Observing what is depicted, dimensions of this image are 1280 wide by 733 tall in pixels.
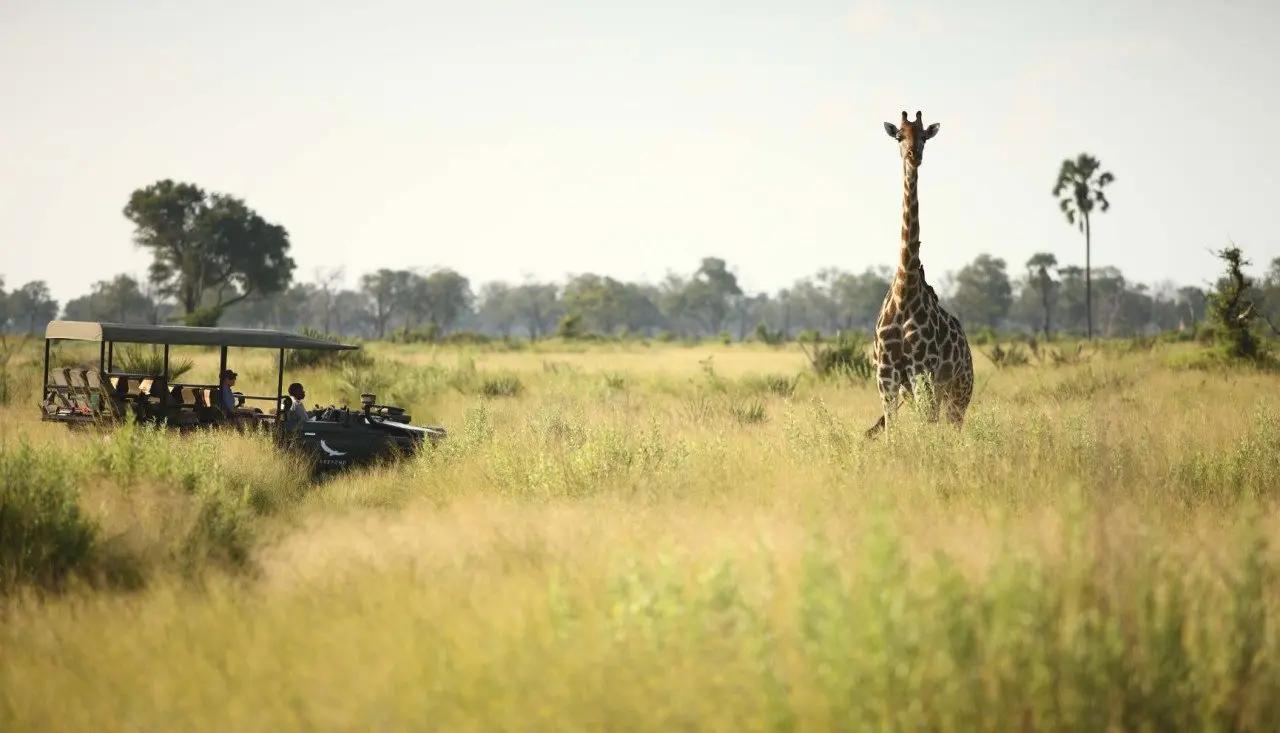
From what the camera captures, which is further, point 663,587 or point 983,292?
point 983,292

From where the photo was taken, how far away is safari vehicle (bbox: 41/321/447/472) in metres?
11.8

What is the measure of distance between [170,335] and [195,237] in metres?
57.1

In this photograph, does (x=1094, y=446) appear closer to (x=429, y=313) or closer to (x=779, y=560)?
(x=779, y=560)

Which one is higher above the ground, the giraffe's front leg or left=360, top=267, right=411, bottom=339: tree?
left=360, top=267, right=411, bottom=339: tree

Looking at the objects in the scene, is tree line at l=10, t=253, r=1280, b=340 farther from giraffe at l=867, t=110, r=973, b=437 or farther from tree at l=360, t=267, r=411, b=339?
giraffe at l=867, t=110, r=973, b=437

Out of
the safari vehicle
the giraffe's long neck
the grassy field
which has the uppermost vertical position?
the giraffe's long neck

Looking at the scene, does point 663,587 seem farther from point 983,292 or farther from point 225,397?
point 983,292

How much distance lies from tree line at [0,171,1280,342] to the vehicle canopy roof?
37346 mm

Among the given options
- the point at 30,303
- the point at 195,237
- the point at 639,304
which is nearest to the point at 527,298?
the point at 639,304

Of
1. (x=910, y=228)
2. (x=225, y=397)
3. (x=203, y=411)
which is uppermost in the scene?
(x=910, y=228)

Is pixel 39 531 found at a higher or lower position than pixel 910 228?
lower

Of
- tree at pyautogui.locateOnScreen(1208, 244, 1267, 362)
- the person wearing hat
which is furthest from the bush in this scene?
tree at pyautogui.locateOnScreen(1208, 244, 1267, 362)

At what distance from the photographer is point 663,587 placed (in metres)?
4.73

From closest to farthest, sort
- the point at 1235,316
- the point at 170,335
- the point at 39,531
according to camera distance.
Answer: the point at 39,531 → the point at 170,335 → the point at 1235,316
